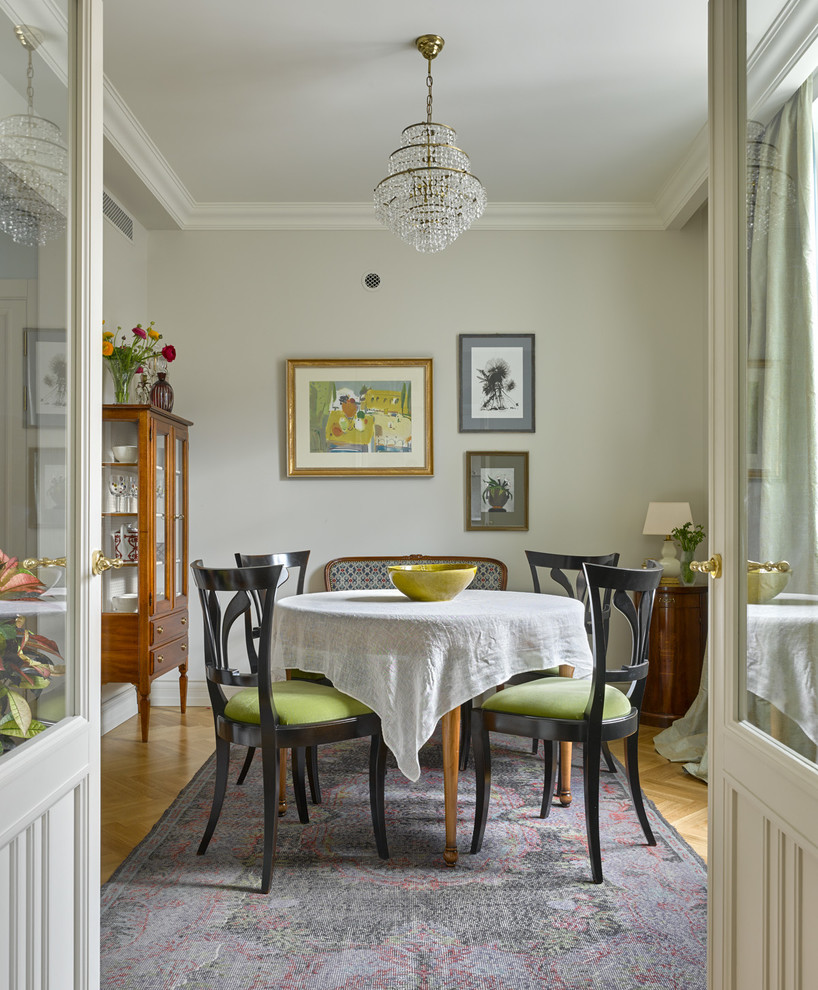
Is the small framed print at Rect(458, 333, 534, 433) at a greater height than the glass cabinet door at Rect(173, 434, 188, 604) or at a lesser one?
greater

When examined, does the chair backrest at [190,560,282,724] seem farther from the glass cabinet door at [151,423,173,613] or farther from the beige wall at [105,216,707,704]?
the beige wall at [105,216,707,704]

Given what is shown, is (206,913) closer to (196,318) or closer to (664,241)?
(196,318)

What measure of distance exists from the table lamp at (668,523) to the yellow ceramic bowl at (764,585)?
310cm

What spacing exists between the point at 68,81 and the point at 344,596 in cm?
221

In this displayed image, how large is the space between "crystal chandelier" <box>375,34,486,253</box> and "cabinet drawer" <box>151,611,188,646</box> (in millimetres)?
2327

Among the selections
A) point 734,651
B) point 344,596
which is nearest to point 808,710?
point 734,651

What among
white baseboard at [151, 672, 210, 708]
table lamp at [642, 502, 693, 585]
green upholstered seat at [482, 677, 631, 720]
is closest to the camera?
green upholstered seat at [482, 677, 631, 720]

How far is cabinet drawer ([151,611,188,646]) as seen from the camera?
4.04m

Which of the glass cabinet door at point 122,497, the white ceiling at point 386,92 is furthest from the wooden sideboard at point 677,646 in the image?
the glass cabinet door at point 122,497

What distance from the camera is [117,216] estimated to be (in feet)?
14.8

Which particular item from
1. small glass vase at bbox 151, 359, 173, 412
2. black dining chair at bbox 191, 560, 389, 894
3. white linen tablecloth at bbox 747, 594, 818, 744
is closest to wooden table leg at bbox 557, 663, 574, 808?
black dining chair at bbox 191, 560, 389, 894

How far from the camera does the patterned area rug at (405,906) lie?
1.98 metres

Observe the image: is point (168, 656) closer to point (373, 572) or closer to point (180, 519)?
point (180, 519)

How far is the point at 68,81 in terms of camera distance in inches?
59.1
